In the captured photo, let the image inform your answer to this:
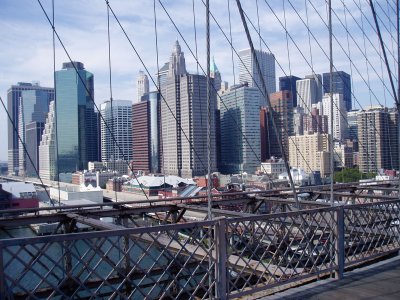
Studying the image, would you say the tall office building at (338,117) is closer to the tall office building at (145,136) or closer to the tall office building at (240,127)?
the tall office building at (240,127)

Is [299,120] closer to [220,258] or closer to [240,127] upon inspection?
[240,127]

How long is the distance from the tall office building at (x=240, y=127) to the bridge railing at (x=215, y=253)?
1254 centimetres

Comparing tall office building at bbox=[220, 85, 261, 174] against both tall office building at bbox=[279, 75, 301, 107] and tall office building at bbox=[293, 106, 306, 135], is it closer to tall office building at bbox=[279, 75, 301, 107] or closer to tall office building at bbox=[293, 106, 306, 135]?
tall office building at bbox=[279, 75, 301, 107]

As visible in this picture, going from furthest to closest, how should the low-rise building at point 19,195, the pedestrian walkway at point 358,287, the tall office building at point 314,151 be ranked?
the tall office building at point 314,151 < the low-rise building at point 19,195 < the pedestrian walkway at point 358,287

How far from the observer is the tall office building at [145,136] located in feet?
70.5

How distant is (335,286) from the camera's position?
10.8 feet

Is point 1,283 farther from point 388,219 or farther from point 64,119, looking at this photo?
Result: point 64,119

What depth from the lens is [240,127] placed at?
636 inches

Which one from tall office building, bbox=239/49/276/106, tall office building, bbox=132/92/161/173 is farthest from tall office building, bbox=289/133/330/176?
tall office building, bbox=239/49/276/106

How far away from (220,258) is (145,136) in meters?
20.7

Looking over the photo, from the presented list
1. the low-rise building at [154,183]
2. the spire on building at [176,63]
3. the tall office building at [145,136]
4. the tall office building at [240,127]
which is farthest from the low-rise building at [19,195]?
the tall office building at [240,127]

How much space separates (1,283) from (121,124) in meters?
19.6

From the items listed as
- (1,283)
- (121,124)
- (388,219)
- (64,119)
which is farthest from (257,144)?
(1,283)

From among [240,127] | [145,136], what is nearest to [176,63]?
[240,127]
